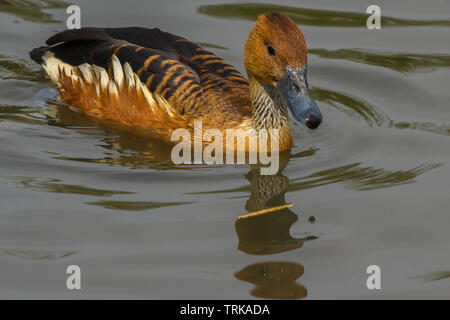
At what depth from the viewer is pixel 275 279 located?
685 cm

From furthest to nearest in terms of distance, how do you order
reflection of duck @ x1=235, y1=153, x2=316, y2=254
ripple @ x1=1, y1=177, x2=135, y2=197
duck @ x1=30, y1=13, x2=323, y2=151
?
duck @ x1=30, y1=13, x2=323, y2=151 → ripple @ x1=1, y1=177, x2=135, y2=197 → reflection of duck @ x1=235, y1=153, x2=316, y2=254

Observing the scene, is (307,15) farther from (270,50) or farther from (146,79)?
(270,50)

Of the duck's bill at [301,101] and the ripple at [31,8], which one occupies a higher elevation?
the ripple at [31,8]

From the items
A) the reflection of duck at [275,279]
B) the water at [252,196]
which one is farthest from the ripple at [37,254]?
the reflection of duck at [275,279]

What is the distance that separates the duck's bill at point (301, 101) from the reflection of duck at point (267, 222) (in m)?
0.66

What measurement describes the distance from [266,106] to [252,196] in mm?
1365

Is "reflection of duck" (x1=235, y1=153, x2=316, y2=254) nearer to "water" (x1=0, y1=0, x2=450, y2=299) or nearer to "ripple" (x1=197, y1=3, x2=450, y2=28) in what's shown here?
"water" (x1=0, y1=0, x2=450, y2=299)

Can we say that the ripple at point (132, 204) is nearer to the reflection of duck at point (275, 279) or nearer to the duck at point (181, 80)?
the reflection of duck at point (275, 279)

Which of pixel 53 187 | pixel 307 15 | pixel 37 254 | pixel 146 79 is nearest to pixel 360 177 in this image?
pixel 146 79

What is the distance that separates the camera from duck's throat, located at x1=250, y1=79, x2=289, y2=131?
9.27 m

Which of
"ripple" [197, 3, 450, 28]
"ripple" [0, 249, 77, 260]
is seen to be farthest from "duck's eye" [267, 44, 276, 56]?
"ripple" [197, 3, 450, 28]

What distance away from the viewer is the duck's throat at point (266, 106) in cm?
927

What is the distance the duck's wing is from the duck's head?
2.92 ft
